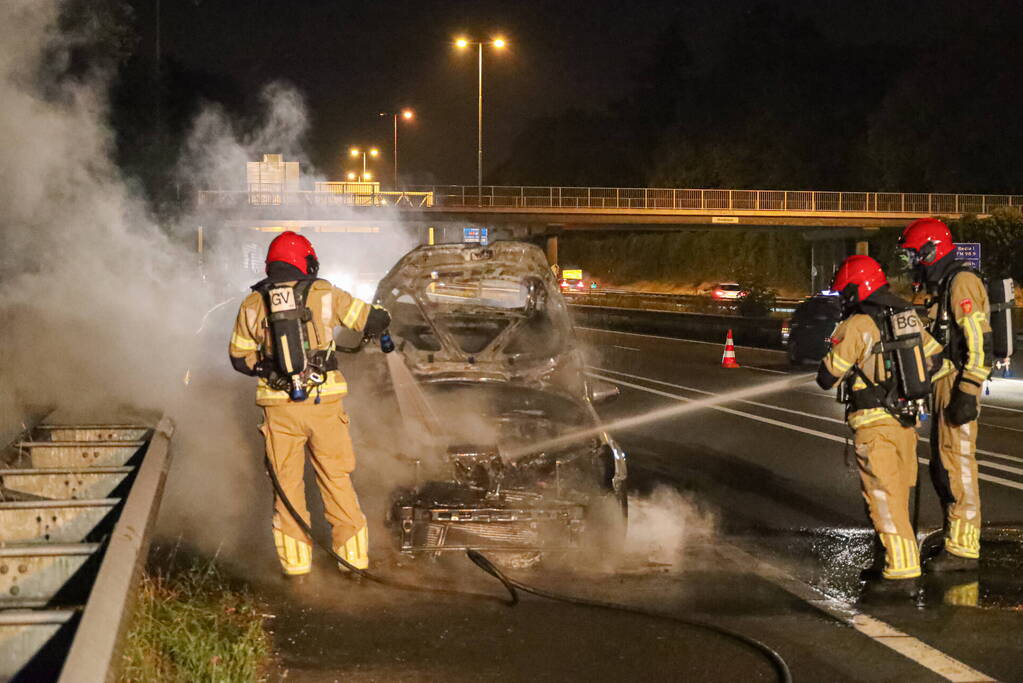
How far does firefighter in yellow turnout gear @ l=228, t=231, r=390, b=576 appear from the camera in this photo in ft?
19.6

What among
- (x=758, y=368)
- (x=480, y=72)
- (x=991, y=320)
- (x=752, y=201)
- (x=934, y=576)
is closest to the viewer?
(x=934, y=576)

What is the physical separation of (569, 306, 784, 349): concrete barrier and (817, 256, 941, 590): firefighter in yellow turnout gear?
16779mm

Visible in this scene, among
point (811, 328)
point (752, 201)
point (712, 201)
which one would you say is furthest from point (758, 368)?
point (712, 201)

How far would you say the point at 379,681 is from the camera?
4.65 m

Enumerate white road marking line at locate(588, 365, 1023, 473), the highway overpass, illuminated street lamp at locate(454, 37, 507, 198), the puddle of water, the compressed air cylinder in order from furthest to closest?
the highway overpass < illuminated street lamp at locate(454, 37, 507, 198) < white road marking line at locate(588, 365, 1023, 473) < the compressed air cylinder < the puddle of water

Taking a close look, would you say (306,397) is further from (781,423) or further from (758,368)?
(758,368)

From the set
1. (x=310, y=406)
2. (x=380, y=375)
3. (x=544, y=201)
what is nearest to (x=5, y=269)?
(x=380, y=375)

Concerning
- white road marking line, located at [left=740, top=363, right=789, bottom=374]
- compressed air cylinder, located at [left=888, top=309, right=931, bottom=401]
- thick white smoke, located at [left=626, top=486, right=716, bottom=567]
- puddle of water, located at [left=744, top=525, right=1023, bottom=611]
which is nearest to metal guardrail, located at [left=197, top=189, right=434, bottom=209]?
white road marking line, located at [left=740, top=363, right=789, bottom=374]

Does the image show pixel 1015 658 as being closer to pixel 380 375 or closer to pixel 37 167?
pixel 380 375

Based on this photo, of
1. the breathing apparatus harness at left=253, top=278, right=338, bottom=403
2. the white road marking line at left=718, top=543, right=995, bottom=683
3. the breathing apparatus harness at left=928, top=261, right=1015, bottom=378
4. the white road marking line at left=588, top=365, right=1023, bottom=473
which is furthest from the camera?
the white road marking line at left=588, top=365, right=1023, bottom=473

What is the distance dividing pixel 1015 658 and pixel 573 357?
3708 millimetres

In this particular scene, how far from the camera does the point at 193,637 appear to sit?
15.0 ft

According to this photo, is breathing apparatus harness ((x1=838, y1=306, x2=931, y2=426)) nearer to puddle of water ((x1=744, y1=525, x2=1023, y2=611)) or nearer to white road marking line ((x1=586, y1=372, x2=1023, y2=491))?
puddle of water ((x1=744, y1=525, x2=1023, y2=611))

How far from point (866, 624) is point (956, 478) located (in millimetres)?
1500
